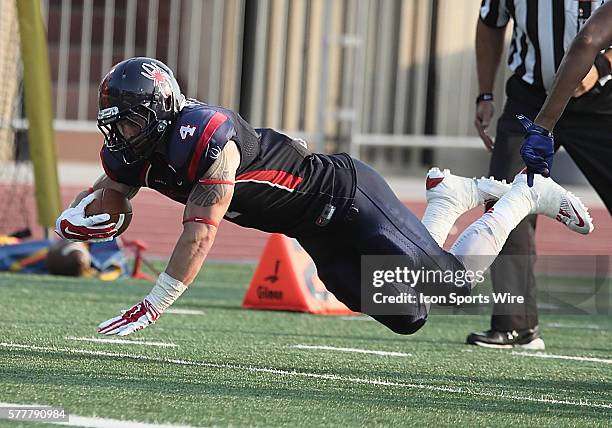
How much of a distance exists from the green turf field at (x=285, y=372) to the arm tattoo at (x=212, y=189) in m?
0.53

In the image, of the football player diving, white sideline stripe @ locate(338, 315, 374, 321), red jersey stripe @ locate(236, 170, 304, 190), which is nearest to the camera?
the football player diving

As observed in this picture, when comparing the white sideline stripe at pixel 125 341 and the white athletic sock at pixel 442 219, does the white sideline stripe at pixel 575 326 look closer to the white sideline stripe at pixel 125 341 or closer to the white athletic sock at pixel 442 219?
the white athletic sock at pixel 442 219

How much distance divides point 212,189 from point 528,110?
1.84m

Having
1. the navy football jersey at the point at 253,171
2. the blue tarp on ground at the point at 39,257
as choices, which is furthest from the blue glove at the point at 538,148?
the blue tarp on ground at the point at 39,257

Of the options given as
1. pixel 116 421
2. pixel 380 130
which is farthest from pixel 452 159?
pixel 116 421

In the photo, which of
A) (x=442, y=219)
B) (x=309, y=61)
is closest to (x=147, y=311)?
(x=442, y=219)

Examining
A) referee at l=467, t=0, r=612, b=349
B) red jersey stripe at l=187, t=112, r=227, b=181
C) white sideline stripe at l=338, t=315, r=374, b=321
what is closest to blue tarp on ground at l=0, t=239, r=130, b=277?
white sideline stripe at l=338, t=315, r=374, b=321

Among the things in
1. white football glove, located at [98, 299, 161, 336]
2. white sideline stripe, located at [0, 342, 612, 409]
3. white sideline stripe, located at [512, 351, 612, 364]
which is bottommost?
white sideline stripe, located at [512, 351, 612, 364]

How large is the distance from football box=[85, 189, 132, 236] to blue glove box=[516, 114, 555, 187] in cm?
136

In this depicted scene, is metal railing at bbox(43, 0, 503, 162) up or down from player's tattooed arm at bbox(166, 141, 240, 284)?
down

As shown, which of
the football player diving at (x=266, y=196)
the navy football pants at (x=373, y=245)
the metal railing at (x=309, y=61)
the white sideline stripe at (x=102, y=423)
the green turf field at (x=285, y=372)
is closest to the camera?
the white sideline stripe at (x=102, y=423)

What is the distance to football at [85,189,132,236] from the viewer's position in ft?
14.6

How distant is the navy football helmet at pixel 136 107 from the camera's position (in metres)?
4.04

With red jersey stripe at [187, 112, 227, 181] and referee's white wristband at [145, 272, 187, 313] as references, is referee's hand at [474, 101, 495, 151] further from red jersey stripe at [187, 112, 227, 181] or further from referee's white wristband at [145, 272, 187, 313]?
referee's white wristband at [145, 272, 187, 313]
